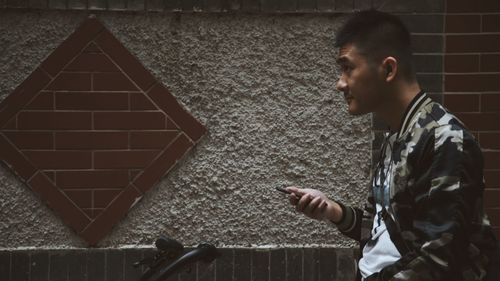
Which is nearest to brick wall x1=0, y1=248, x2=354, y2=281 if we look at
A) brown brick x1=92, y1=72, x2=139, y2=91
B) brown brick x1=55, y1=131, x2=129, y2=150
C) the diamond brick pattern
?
the diamond brick pattern

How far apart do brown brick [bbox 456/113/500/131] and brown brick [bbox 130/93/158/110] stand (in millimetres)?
1888

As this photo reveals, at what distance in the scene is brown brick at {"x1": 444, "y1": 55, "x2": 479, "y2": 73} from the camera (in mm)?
4137

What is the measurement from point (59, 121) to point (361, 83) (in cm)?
235

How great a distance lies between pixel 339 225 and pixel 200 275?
69.6 inches

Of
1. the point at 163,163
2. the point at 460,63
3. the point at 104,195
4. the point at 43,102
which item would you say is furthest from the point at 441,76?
the point at 43,102

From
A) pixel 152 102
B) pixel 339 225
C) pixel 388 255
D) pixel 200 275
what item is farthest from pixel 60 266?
pixel 388 255

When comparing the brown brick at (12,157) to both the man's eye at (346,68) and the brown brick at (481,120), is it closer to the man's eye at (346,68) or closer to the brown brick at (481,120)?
the man's eye at (346,68)

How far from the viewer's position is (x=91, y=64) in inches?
158

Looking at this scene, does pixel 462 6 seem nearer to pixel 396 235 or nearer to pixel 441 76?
pixel 441 76

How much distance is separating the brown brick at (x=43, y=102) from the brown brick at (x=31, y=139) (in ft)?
0.51

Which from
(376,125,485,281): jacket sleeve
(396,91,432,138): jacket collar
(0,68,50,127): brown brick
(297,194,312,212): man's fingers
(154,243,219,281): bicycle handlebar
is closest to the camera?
(376,125,485,281): jacket sleeve

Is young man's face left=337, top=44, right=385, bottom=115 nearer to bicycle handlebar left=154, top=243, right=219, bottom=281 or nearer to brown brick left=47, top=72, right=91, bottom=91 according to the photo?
bicycle handlebar left=154, top=243, right=219, bottom=281

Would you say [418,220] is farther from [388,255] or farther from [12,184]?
[12,184]

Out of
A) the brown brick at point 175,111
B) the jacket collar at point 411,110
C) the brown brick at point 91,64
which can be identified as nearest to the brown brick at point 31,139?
the brown brick at point 91,64
